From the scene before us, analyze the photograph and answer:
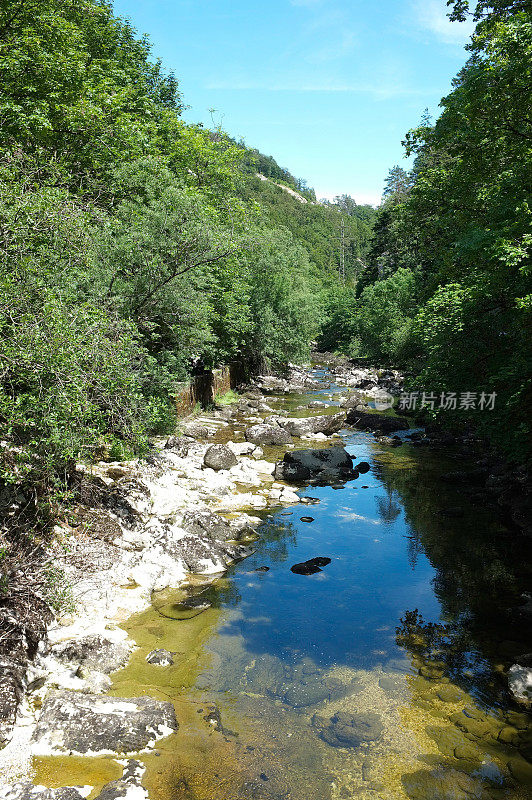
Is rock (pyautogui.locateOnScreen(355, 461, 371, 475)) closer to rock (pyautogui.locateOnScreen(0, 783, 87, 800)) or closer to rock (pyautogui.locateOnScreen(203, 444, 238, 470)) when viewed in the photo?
rock (pyautogui.locateOnScreen(203, 444, 238, 470))

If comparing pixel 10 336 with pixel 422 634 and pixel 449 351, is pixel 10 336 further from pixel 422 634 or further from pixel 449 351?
pixel 449 351

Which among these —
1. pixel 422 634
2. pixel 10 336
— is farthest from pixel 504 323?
pixel 10 336

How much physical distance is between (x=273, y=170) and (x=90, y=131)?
175026mm

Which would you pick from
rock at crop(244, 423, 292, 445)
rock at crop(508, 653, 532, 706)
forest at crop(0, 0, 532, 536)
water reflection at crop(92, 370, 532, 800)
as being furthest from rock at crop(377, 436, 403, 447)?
rock at crop(508, 653, 532, 706)

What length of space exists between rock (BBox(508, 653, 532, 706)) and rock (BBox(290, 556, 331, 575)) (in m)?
3.92

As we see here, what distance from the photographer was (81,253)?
9.71 m

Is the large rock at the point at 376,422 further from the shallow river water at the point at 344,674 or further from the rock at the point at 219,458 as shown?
the shallow river water at the point at 344,674

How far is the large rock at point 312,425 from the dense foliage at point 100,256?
16.3 feet

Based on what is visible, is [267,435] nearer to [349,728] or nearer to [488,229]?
[488,229]

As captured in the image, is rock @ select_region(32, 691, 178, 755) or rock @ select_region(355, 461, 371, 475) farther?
rock @ select_region(355, 461, 371, 475)

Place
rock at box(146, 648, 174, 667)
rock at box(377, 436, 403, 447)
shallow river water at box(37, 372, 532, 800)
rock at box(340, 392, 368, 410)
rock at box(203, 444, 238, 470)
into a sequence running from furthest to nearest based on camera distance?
rock at box(340, 392, 368, 410)
rock at box(377, 436, 403, 447)
rock at box(203, 444, 238, 470)
rock at box(146, 648, 174, 667)
shallow river water at box(37, 372, 532, 800)

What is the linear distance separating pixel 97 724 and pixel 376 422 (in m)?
19.2

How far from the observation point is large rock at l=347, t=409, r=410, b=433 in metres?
22.7

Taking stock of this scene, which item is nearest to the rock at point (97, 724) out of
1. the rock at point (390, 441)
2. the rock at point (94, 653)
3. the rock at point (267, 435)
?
the rock at point (94, 653)
